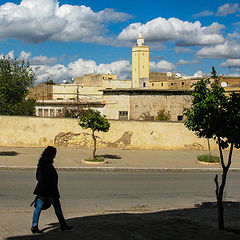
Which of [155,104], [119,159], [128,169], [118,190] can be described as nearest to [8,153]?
[119,159]

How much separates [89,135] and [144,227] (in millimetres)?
17320

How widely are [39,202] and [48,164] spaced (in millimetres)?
737

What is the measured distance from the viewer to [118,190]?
1298 cm

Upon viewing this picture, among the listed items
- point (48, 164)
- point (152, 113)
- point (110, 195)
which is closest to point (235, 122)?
point (48, 164)

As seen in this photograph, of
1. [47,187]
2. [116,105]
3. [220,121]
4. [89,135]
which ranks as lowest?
[47,187]

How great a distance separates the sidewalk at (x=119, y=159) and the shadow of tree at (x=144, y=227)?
8613 mm

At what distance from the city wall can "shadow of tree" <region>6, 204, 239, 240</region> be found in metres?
15.5

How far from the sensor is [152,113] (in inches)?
1569

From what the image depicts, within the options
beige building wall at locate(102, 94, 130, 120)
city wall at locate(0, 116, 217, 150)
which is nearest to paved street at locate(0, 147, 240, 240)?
city wall at locate(0, 116, 217, 150)

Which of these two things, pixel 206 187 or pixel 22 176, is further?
pixel 22 176

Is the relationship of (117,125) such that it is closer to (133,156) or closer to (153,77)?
(133,156)

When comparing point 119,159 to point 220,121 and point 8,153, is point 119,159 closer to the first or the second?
point 8,153

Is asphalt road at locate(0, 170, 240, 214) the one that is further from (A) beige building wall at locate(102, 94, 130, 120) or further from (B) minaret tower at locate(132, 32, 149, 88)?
(B) minaret tower at locate(132, 32, 149, 88)

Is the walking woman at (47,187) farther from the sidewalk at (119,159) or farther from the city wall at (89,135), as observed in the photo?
the city wall at (89,135)
